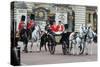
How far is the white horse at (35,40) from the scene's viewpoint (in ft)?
10.7

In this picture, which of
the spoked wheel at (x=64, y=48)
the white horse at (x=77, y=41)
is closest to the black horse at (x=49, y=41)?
the spoked wheel at (x=64, y=48)

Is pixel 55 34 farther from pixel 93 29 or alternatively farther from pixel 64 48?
pixel 93 29

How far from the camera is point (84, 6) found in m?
3.55

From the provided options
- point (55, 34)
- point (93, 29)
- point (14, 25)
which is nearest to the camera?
point (14, 25)

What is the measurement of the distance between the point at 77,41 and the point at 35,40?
74 centimetres

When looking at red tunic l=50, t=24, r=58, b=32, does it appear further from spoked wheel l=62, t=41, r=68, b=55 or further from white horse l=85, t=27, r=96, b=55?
white horse l=85, t=27, r=96, b=55

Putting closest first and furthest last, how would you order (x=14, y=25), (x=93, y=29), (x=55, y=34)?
(x=14, y=25) → (x=55, y=34) → (x=93, y=29)

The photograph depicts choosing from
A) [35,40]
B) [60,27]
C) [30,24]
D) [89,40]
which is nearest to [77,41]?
[89,40]

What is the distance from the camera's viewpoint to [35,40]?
3.28 m

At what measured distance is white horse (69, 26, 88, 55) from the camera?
353 centimetres

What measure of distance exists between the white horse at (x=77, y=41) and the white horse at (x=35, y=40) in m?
0.56

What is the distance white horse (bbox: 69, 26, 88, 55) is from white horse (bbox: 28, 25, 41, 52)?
1.82 ft

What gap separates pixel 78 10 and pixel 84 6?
0.42ft

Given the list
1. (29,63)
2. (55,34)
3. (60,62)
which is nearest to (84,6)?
(55,34)
